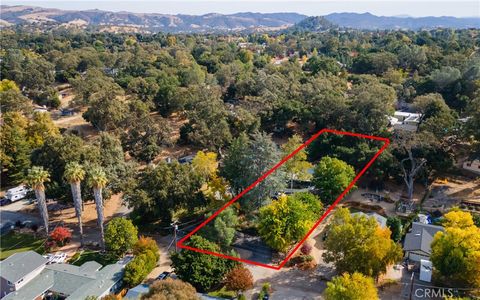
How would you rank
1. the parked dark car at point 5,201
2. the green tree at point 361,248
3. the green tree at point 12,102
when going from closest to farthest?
the green tree at point 361,248, the parked dark car at point 5,201, the green tree at point 12,102

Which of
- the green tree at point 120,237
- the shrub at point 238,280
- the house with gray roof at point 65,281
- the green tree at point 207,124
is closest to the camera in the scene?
the shrub at point 238,280

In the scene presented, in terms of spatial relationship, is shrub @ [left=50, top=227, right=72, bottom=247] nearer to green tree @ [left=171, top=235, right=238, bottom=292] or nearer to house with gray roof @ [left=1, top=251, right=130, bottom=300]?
house with gray roof @ [left=1, top=251, right=130, bottom=300]

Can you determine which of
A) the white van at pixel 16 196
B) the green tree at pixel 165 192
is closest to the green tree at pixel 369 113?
the green tree at pixel 165 192

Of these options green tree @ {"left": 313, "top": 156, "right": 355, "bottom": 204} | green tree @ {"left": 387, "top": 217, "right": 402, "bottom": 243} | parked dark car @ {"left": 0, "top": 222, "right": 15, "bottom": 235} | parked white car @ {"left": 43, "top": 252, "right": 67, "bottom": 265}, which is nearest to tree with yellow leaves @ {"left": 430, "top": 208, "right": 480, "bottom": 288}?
green tree @ {"left": 387, "top": 217, "right": 402, "bottom": 243}

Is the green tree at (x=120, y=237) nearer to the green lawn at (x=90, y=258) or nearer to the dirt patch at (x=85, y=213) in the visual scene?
the green lawn at (x=90, y=258)

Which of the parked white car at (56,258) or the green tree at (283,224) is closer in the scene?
the green tree at (283,224)

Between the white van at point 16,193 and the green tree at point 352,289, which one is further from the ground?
the green tree at point 352,289
